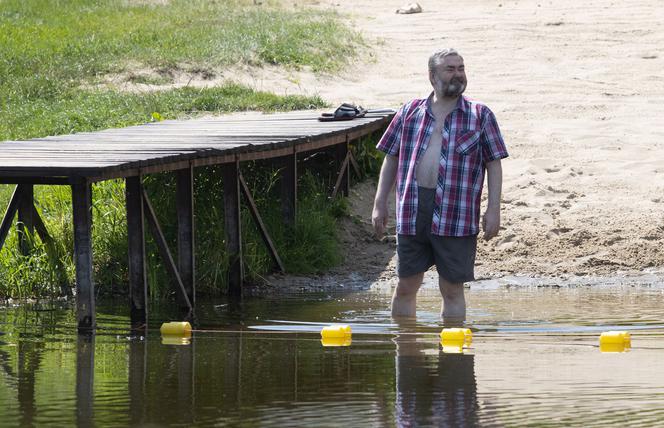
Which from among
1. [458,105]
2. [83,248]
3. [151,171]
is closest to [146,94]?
[151,171]

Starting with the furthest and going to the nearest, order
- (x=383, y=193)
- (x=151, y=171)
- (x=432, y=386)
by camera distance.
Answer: (x=151, y=171), (x=383, y=193), (x=432, y=386)

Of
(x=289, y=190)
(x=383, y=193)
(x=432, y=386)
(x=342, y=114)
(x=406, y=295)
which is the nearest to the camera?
(x=432, y=386)

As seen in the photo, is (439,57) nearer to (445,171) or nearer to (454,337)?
(445,171)

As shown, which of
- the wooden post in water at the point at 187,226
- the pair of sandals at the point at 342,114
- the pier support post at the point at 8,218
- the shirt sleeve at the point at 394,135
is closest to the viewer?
the shirt sleeve at the point at 394,135

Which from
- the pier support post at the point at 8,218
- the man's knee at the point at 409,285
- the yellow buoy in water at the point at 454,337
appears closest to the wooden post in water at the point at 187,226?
the pier support post at the point at 8,218

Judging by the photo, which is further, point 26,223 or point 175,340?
point 26,223

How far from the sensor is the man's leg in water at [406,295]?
859 cm

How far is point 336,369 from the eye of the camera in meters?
7.60

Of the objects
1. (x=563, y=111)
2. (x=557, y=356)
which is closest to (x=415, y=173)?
(x=557, y=356)

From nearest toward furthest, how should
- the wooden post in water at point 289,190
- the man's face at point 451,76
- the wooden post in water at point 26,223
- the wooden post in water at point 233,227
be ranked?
the man's face at point 451,76
the wooden post in water at point 233,227
the wooden post in water at point 26,223
the wooden post in water at point 289,190

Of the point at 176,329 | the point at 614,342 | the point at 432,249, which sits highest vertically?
the point at 432,249

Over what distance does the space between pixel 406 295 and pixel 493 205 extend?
3.06 ft

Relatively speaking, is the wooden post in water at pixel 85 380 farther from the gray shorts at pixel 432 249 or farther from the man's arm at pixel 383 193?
the gray shorts at pixel 432 249

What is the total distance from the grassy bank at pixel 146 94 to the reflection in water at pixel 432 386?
3.33 metres
